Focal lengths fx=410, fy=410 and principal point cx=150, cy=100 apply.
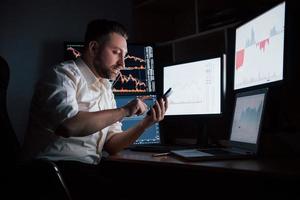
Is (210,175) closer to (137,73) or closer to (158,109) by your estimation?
(158,109)

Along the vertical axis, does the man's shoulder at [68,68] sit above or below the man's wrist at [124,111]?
above

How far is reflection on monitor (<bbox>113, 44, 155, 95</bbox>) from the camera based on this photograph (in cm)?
245

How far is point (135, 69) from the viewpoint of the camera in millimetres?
2492

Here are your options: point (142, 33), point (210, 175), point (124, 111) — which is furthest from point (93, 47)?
point (142, 33)

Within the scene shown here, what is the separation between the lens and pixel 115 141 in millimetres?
1917

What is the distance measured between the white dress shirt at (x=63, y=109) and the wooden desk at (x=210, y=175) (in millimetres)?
132

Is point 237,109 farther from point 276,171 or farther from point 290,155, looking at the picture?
point 276,171

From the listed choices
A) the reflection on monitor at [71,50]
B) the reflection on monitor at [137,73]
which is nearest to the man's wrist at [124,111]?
the reflection on monitor at [137,73]

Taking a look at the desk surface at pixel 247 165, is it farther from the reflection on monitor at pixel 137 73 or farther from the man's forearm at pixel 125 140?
the reflection on monitor at pixel 137 73

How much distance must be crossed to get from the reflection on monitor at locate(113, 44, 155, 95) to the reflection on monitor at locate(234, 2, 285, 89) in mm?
695

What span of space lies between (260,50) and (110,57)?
25.8 inches

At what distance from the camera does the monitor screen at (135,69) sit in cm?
245

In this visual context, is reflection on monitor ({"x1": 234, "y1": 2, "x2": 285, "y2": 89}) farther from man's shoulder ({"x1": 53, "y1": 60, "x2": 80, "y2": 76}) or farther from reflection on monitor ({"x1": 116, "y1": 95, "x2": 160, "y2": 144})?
man's shoulder ({"x1": 53, "y1": 60, "x2": 80, "y2": 76})

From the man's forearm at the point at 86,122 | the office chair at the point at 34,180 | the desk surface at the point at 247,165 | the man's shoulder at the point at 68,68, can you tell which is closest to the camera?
the desk surface at the point at 247,165
